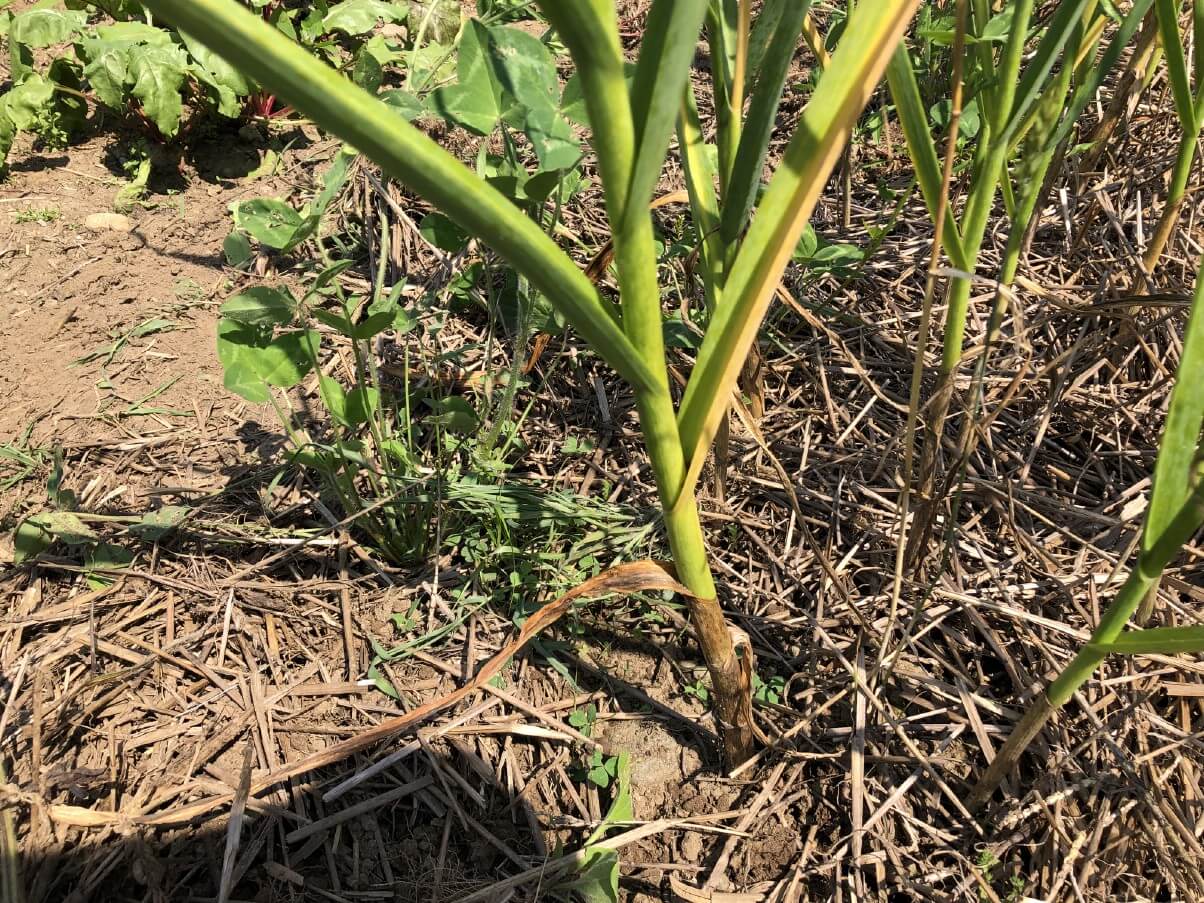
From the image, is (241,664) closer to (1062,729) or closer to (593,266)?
(593,266)

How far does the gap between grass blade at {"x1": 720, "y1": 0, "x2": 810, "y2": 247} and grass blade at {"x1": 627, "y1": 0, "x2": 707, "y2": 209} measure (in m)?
0.14

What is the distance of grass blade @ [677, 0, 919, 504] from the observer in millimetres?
535

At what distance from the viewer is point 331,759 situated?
0.89 m

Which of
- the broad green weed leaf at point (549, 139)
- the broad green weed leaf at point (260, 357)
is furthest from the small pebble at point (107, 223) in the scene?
the broad green weed leaf at point (549, 139)

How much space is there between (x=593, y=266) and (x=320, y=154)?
4.27ft

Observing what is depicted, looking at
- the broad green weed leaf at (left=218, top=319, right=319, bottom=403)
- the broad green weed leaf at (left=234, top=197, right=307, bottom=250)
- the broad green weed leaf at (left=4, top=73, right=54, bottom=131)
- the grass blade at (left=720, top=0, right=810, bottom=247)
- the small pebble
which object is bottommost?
the small pebble

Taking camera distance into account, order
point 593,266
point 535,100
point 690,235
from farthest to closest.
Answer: point 690,235
point 593,266
point 535,100

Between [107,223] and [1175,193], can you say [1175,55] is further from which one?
[107,223]

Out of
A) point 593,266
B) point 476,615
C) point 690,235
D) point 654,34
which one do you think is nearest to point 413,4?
point 690,235

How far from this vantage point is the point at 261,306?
1002 mm

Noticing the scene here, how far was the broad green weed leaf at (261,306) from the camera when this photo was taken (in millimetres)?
995

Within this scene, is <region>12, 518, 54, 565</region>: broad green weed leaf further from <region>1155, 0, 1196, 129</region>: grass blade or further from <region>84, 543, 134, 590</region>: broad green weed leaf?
<region>1155, 0, 1196, 129</region>: grass blade

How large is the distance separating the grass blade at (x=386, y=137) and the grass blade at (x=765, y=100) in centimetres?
22

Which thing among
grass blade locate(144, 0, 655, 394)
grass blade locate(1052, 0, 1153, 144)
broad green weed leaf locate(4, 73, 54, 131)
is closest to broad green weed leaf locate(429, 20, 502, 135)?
grass blade locate(144, 0, 655, 394)
